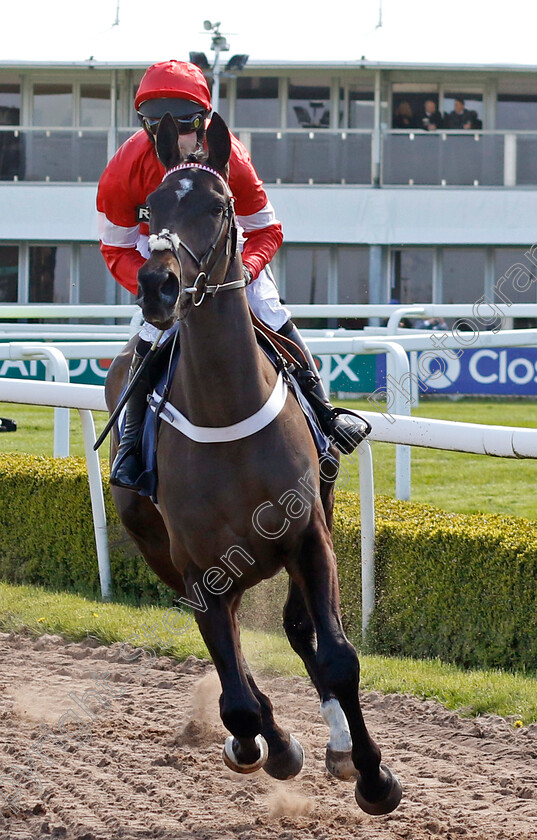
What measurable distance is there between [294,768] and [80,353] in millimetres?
3726

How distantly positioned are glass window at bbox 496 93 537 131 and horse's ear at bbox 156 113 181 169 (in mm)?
18441

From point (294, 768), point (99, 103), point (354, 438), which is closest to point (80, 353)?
point (354, 438)

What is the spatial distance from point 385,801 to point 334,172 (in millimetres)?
16767

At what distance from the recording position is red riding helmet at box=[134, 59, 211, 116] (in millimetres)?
3396

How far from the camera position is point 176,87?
3.39 m

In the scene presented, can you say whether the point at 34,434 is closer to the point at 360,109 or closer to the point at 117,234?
the point at 117,234

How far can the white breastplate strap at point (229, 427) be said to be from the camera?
3.06 m

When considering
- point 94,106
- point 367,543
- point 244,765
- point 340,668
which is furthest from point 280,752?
point 94,106

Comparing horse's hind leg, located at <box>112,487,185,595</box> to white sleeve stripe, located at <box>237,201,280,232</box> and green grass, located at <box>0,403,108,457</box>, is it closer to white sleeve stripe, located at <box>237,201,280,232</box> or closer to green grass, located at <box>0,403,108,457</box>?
white sleeve stripe, located at <box>237,201,280,232</box>

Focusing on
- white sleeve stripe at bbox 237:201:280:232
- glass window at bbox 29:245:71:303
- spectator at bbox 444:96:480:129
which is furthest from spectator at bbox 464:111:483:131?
white sleeve stripe at bbox 237:201:280:232

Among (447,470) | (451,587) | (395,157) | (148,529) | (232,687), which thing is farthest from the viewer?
(395,157)

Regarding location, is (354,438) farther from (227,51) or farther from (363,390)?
(227,51)

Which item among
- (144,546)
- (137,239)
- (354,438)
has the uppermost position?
(137,239)

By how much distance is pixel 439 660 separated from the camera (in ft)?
14.7
